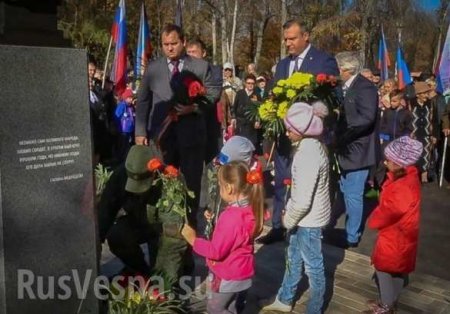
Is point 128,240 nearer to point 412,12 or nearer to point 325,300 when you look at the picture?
point 325,300

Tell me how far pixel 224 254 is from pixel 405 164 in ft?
5.05

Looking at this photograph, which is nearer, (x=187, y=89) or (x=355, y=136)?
(x=187, y=89)

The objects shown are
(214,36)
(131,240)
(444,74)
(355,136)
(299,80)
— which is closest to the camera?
(131,240)

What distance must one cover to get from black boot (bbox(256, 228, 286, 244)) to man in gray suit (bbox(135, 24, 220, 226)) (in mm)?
1279

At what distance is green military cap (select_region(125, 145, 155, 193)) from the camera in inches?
159

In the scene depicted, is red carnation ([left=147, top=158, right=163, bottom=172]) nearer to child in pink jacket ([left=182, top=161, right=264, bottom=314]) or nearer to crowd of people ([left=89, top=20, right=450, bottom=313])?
crowd of people ([left=89, top=20, right=450, bottom=313])

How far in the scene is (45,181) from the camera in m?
3.42

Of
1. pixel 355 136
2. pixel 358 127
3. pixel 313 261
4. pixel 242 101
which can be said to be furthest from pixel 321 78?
pixel 242 101

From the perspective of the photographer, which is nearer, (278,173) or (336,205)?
(278,173)

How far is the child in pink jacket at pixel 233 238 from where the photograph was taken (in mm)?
3645

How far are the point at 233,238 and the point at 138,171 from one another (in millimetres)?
867

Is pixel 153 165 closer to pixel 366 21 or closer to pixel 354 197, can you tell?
pixel 354 197

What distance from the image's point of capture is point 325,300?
4801 mm

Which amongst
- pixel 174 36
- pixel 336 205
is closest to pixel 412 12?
pixel 336 205
